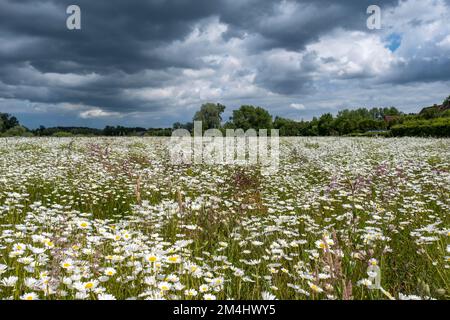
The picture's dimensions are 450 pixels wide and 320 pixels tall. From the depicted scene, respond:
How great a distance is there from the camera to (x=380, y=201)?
6691 mm

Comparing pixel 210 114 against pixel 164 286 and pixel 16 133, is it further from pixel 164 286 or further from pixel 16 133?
pixel 164 286

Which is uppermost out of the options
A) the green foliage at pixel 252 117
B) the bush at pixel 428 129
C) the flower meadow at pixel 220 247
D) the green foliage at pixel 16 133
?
the green foliage at pixel 252 117

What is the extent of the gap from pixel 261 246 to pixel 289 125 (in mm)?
105373

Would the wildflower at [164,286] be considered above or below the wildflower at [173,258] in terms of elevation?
below

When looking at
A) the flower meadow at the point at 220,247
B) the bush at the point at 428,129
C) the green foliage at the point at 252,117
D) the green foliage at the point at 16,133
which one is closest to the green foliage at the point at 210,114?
the green foliage at the point at 252,117

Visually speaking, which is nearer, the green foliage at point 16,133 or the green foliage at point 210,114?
the green foliage at point 16,133

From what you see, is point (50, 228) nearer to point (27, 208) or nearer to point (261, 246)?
point (27, 208)

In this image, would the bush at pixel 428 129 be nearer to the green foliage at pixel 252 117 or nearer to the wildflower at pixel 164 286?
the wildflower at pixel 164 286

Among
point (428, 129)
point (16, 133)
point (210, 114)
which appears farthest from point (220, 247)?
point (210, 114)

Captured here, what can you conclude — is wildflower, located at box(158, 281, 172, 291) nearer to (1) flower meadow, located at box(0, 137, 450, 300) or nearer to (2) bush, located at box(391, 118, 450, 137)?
(1) flower meadow, located at box(0, 137, 450, 300)

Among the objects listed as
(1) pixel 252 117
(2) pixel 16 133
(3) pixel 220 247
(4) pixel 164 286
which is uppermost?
Result: (1) pixel 252 117

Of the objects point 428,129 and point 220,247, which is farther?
point 428,129

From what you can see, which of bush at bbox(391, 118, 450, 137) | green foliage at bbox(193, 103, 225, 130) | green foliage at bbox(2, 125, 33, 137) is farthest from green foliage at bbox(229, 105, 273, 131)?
bush at bbox(391, 118, 450, 137)
